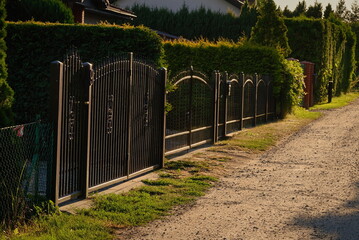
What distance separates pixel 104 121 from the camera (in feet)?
29.8

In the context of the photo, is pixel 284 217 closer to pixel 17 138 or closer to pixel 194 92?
pixel 17 138

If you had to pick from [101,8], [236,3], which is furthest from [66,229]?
[236,3]

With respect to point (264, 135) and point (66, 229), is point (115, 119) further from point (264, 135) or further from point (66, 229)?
point (264, 135)

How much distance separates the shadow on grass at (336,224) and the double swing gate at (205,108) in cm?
441

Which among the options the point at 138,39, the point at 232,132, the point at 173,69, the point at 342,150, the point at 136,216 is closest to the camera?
the point at 136,216

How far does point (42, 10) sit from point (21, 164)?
1213 centimetres

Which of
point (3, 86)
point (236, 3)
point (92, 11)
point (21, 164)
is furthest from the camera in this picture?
point (236, 3)

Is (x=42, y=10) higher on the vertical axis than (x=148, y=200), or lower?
higher

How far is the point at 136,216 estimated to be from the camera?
7734 millimetres

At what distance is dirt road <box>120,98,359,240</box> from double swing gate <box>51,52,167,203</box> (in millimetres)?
1375

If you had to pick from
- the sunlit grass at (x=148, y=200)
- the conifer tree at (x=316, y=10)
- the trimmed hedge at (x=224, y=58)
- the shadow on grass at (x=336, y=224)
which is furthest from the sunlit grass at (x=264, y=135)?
the conifer tree at (x=316, y=10)

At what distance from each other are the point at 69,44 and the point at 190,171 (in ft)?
15.1

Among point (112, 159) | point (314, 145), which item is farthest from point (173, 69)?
point (112, 159)

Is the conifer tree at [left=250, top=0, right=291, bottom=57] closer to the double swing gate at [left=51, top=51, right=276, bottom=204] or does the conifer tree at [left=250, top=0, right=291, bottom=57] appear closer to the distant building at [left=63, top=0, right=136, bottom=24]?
the distant building at [left=63, top=0, right=136, bottom=24]
